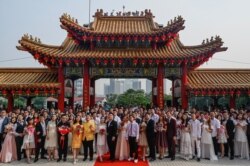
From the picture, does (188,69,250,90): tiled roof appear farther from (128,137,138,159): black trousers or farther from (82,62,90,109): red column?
(128,137,138,159): black trousers

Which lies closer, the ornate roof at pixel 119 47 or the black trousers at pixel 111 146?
the black trousers at pixel 111 146

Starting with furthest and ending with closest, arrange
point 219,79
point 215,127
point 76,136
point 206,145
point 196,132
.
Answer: point 219,79 → point 215,127 → point 206,145 → point 196,132 → point 76,136

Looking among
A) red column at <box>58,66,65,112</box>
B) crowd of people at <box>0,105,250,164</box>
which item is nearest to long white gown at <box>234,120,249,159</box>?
crowd of people at <box>0,105,250,164</box>

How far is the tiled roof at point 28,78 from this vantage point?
18291 mm

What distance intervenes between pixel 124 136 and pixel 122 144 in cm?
34

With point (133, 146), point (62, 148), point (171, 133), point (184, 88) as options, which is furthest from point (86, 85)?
point (171, 133)

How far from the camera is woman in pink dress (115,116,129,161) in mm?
12594

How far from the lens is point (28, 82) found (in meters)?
19.0

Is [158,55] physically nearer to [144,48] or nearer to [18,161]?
[144,48]

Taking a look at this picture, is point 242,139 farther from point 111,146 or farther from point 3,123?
point 3,123

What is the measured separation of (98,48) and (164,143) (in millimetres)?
9116

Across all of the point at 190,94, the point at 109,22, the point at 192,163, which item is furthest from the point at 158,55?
the point at 192,163

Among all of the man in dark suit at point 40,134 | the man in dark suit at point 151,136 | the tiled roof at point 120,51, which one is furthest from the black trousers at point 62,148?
the tiled roof at point 120,51

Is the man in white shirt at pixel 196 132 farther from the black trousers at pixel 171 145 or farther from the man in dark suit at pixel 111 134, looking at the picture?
the man in dark suit at pixel 111 134
